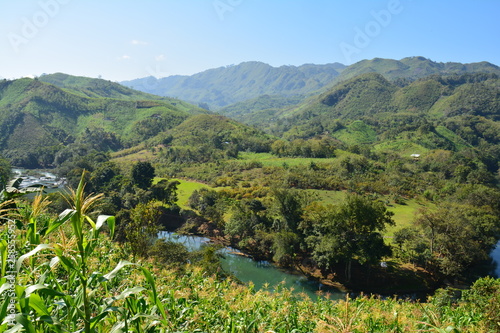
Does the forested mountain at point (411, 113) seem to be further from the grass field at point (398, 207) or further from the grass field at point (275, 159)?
the grass field at point (398, 207)

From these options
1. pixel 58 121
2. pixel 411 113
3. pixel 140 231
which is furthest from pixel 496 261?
pixel 58 121

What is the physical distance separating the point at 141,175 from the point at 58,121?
94508 mm

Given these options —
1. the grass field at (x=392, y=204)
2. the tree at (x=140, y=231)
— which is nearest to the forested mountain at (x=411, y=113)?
the grass field at (x=392, y=204)

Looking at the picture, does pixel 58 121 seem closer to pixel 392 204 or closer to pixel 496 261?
pixel 392 204

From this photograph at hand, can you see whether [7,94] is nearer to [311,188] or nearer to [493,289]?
[311,188]

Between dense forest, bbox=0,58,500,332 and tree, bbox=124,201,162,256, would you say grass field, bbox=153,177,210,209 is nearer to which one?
dense forest, bbox=0,58,500,332

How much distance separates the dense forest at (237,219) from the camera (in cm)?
290

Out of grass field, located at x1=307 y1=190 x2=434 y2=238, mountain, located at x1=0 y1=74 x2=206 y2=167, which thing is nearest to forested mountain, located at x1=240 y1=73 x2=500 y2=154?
grass field, located at x1=307 y1=190 x2=434 y2=238

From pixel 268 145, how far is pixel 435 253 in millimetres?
64520

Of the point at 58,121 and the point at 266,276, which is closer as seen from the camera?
the point at 266,276

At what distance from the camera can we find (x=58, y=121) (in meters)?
112

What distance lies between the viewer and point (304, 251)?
27.1 meters

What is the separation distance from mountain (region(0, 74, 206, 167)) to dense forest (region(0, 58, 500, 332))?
2.21ft

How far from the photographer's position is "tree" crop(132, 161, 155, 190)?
41625 millimetres
